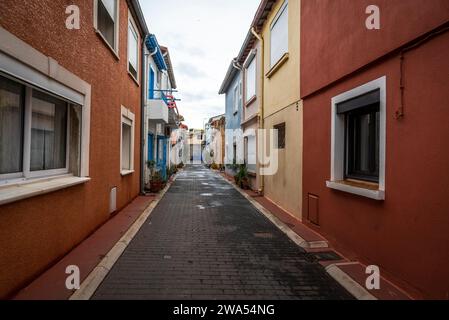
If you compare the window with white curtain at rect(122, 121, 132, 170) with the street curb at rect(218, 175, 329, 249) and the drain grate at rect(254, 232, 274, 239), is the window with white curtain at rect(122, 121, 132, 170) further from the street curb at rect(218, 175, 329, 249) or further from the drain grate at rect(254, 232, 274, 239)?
the drain grate at rect(254, 232, 274, 239)

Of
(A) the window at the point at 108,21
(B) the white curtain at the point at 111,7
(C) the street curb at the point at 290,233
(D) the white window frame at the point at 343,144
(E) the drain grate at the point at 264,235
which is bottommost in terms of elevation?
(E) the drain grate at the point at 264,235

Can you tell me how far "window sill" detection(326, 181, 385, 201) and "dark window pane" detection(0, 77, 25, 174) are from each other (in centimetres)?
443

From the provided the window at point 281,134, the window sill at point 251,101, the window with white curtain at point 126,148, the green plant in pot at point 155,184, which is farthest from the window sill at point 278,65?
the green plant in pot at point 155,184

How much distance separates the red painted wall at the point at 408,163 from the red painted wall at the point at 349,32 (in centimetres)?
1

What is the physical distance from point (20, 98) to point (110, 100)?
315 cm

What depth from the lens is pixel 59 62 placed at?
3.97 m

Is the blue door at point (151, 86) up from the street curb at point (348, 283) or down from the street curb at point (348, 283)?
up

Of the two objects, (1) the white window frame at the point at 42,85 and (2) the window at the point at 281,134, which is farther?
(2) the window at the point at 281,134

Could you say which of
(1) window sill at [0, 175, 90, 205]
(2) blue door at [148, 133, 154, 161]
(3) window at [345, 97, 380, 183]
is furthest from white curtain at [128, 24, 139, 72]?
(3) window at [345, 97, 380, 183]

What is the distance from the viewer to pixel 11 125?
327cm

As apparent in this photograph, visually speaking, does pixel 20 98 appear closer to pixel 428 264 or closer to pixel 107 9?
pixel 107 9

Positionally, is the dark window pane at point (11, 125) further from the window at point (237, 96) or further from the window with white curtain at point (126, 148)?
the window at point (237, 96)

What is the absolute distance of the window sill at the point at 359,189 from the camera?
145 inches

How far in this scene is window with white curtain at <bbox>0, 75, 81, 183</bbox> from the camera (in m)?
3.20
